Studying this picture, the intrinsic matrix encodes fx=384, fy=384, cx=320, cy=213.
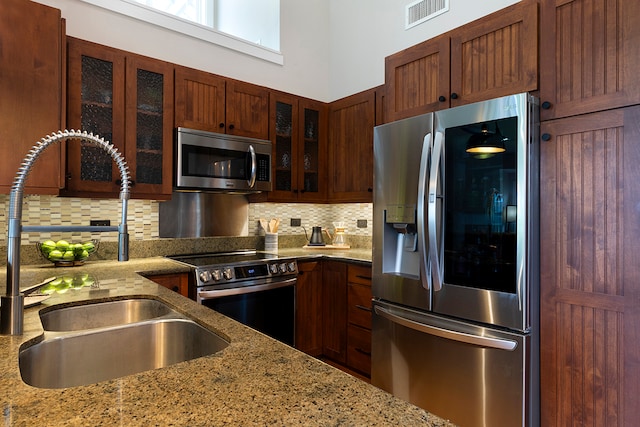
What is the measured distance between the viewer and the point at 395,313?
2.30m

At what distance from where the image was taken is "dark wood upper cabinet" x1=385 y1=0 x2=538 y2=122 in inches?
75.1

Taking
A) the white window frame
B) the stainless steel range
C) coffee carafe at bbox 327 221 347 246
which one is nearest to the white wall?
the white window frame

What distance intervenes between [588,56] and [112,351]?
218 centimetres

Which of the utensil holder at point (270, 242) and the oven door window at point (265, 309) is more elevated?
the utensil holder at point (270, 242)

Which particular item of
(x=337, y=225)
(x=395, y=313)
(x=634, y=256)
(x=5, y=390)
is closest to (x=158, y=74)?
(x=337, y=225)

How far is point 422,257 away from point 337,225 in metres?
1.75

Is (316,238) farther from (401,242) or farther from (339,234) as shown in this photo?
(401,242)

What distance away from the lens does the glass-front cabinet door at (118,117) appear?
2371 mm

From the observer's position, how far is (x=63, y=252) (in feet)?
7.57

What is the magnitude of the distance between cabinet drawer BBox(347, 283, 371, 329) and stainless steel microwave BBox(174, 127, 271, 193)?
1.08 m

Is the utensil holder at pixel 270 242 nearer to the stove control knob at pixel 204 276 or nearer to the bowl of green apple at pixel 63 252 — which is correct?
the stove control knob at pixel 204 276

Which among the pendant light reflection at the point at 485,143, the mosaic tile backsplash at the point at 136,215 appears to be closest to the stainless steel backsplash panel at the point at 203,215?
the mosaic tile backsplash at the point at 136,215

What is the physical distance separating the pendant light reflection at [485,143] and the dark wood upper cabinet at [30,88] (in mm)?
2181

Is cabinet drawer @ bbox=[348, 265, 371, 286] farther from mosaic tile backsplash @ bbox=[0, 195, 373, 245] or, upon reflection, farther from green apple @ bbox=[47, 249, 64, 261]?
green apple @ bbox=[47, 249, 64, 261]
